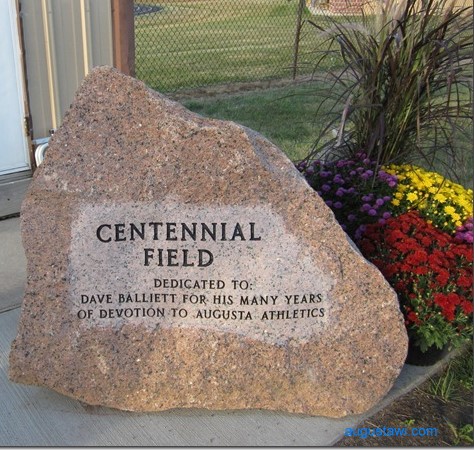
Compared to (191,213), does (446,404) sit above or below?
below

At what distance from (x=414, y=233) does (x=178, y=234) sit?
1409 millimetres

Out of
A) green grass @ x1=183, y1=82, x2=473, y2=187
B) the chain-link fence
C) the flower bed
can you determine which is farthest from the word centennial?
the chain-link fence

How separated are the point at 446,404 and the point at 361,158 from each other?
161 cm

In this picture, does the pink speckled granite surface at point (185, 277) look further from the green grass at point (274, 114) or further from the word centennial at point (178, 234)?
the green grass at point (274, 114)

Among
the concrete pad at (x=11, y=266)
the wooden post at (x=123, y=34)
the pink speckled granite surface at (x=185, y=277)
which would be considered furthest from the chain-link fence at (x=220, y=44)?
the pink speckled granite surface at (x=185, y=277)

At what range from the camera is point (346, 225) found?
376 centimetres

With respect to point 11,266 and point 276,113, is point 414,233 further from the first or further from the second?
point 276,113

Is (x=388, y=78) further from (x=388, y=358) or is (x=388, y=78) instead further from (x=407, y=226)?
(x=388, y=358)

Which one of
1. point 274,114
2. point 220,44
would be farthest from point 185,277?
point 220,44

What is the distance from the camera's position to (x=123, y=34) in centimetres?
505

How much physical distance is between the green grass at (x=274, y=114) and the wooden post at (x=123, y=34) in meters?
2.11

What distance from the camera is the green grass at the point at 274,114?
7.09 m

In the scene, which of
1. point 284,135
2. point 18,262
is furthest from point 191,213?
point 284,135

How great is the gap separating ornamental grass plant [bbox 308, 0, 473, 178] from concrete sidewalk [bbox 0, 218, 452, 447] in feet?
5.08
